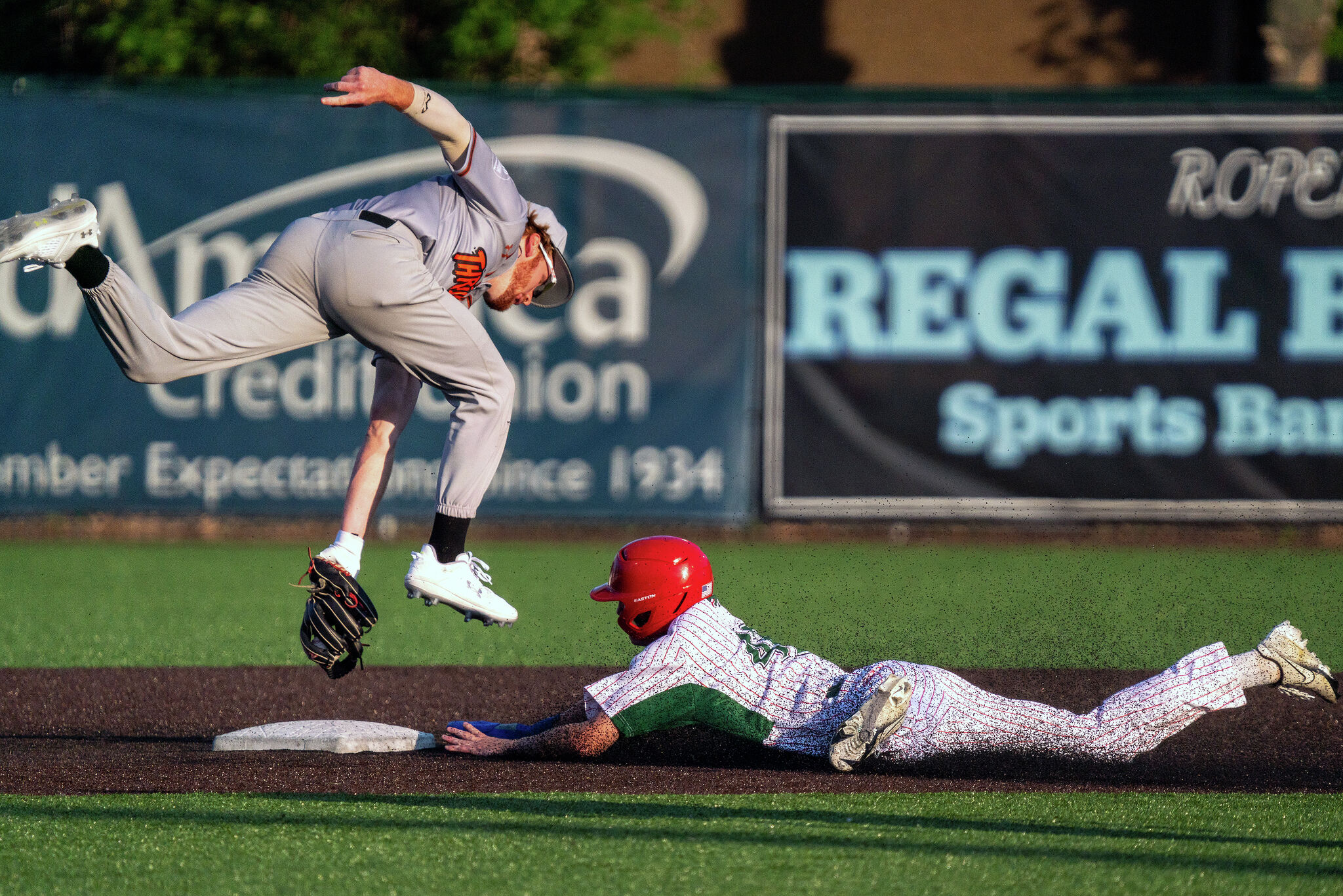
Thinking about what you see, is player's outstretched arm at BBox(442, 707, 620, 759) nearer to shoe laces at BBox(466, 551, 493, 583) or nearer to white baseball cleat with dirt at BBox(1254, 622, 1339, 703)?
shoe laces at BBox(466, 551, 493, 583)

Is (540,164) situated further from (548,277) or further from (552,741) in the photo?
(552,741)

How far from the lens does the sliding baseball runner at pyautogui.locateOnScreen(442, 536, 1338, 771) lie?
4461mm

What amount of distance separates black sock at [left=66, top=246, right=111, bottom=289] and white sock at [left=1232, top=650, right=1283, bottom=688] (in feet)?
11.3

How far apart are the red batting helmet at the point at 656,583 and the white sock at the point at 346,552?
0.82 metres

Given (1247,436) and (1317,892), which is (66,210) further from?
(1247,436)

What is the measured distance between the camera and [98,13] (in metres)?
13.0

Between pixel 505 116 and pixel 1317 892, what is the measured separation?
8176mm

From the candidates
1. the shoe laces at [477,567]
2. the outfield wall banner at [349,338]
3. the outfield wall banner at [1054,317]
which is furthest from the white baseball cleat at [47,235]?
the outfield wall banner at [1054,317]

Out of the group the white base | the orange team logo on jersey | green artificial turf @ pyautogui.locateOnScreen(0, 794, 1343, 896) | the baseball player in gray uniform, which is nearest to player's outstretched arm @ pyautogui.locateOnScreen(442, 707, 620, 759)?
the white base

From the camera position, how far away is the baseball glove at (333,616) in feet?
15.6

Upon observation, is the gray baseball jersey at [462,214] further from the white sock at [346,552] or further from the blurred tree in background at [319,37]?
the blurred tree in background at [319,37]

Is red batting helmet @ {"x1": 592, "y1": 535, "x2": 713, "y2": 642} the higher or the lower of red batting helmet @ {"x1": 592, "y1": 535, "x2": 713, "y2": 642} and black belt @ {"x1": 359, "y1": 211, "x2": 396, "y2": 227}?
the lower

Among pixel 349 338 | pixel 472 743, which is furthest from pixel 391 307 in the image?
pixel 349 338

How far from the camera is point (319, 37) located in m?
12.7
